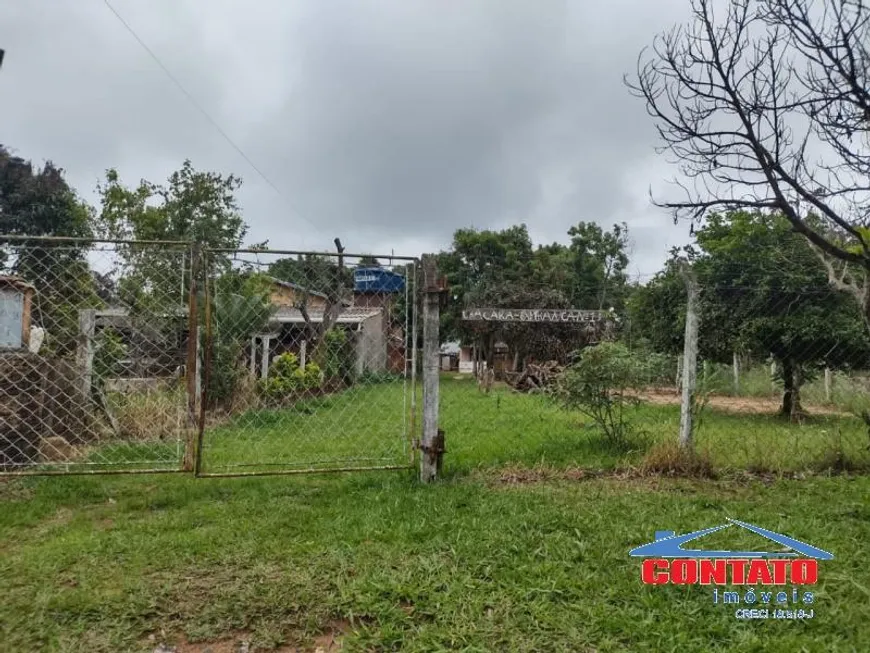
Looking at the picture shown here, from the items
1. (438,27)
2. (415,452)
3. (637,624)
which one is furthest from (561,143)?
(637,624)

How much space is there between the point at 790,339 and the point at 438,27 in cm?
685

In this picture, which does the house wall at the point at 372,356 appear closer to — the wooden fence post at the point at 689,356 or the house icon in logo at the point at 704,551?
the wooden fence post at the point at 689,356

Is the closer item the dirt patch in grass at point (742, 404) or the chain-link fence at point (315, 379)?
the chain-link fence at point (315, 379)

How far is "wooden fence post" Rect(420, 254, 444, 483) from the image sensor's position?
3885 mm

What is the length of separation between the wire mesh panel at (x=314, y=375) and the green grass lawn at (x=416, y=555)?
35 centimetres

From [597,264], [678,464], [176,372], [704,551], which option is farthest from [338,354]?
[597,264]

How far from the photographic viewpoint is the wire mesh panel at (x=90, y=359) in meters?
4.27

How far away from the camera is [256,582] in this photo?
2400 millimetres

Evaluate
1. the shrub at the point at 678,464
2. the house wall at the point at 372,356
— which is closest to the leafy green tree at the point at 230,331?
the house wall at the point at 372,356

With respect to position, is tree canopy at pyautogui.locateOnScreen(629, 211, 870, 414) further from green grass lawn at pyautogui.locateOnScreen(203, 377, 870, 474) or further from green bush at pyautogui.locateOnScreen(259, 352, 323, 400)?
green bush at pyautogui.locateOnScreen(259, 352, 323, 400)

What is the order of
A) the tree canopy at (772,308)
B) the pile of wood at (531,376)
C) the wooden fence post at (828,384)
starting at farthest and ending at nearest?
1. the pile of wood at (531,376)
2. the wooden fence post at (828,384)
3. the tree canopy at (772,308)

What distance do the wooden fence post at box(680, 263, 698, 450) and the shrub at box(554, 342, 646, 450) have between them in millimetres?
635

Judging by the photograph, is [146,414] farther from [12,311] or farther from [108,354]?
[12,311]

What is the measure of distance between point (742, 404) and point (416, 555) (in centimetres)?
1063
